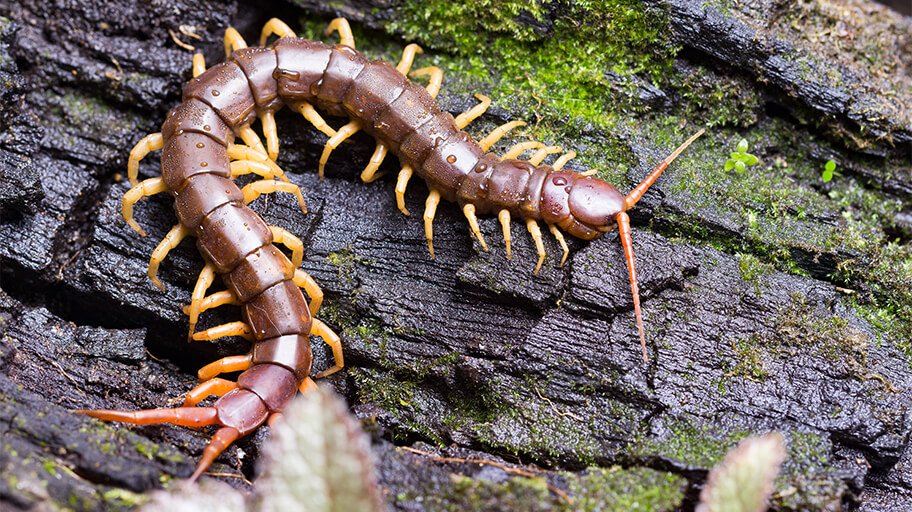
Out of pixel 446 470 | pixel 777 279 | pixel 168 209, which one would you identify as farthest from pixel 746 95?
pixel 168 209

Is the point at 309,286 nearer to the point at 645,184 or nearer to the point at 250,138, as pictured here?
the point at 250,138

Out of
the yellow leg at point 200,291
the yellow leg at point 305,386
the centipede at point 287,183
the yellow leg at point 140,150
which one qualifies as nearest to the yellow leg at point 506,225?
the centipede at point 287,183

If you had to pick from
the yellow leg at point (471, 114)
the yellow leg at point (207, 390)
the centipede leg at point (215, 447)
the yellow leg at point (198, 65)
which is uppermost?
the yellow leg at point (471, 114)

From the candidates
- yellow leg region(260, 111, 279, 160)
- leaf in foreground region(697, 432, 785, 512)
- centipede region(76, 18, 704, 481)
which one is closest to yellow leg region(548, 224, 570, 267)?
centipede region(76, 18, 704, 481)

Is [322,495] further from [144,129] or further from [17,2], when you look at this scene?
[17,2]

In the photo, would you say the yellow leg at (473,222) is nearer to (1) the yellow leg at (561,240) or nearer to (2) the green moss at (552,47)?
(1) the yellow leg at (561,240)

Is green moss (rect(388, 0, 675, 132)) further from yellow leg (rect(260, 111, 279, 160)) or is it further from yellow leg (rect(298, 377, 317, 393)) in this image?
yellow leg (rect(298, 377, 317, 393))
